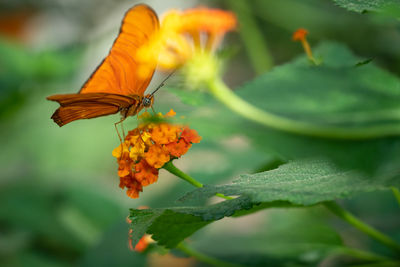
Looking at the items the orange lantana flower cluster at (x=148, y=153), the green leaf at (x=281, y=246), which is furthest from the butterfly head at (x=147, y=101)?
the green leaf at (x=281, y=246)

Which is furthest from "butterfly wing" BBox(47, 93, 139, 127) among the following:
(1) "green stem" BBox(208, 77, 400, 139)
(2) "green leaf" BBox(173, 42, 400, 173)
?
(1) "green stem" BBox(208, 77, 400, 139)

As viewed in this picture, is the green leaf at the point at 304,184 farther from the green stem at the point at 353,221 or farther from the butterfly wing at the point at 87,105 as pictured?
the butterfly wing at the point at 87,105

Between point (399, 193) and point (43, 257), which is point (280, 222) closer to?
point (43, 257)

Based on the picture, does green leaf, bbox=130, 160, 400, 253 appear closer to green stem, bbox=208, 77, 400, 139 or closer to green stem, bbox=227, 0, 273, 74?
green stem, bbox=208, 77, 400, 139

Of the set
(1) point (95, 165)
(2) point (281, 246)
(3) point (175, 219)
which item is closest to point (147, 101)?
(3) point (175, 219)

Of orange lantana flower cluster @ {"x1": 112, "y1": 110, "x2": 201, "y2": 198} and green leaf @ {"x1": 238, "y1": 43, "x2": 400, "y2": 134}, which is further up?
green leaf @ {"x1": 238, "y1": 43, "x2": 400, "y2": 134}

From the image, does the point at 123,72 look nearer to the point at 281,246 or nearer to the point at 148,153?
the point at 148,153
